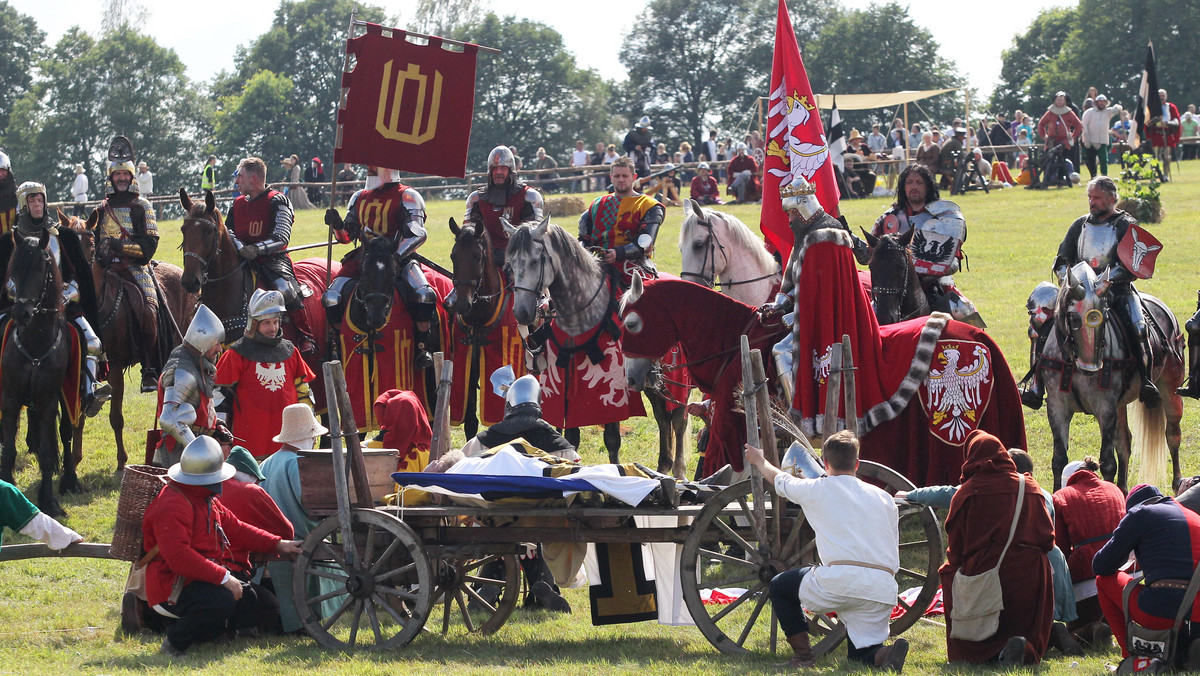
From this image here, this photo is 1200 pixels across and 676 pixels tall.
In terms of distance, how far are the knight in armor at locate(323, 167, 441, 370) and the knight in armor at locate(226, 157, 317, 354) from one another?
1.16 feet

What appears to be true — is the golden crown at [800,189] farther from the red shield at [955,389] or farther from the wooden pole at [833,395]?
the wooden pole at [833,395]

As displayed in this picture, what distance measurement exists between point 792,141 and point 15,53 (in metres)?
80.7

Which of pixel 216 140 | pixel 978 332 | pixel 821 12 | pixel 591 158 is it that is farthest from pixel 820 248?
pixel 821 12

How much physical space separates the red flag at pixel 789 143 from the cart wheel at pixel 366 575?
4.85m

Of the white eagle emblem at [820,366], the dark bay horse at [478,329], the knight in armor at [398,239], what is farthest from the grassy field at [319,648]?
the knight in armor at [398,239]

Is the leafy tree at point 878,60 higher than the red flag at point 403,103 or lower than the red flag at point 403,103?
higher

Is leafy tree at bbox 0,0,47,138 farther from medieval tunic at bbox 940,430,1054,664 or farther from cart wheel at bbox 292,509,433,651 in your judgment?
medieval tunic at bbox 940,430,1054,664

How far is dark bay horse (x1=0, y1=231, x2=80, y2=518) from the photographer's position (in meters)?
12.0

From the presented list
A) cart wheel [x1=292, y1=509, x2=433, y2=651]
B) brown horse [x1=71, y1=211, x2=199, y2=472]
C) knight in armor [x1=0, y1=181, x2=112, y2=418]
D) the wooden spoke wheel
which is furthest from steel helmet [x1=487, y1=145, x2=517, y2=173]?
the wooden spoke wheel

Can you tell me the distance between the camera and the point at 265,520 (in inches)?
335

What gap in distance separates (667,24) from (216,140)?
2739cm

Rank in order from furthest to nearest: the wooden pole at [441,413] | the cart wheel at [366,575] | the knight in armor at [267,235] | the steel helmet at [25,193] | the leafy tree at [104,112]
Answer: the leafy tree at [104,112] < the steel helmet at [25,193] < the knight in armor at [267,235] < the wooden pole at [441,413] < the cart wheel at [366,575]

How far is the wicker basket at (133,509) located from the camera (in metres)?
8.28

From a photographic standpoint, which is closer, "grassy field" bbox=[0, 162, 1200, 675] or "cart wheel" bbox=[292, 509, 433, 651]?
"grassy field" bbox=[0, 162, 1200, 675]
